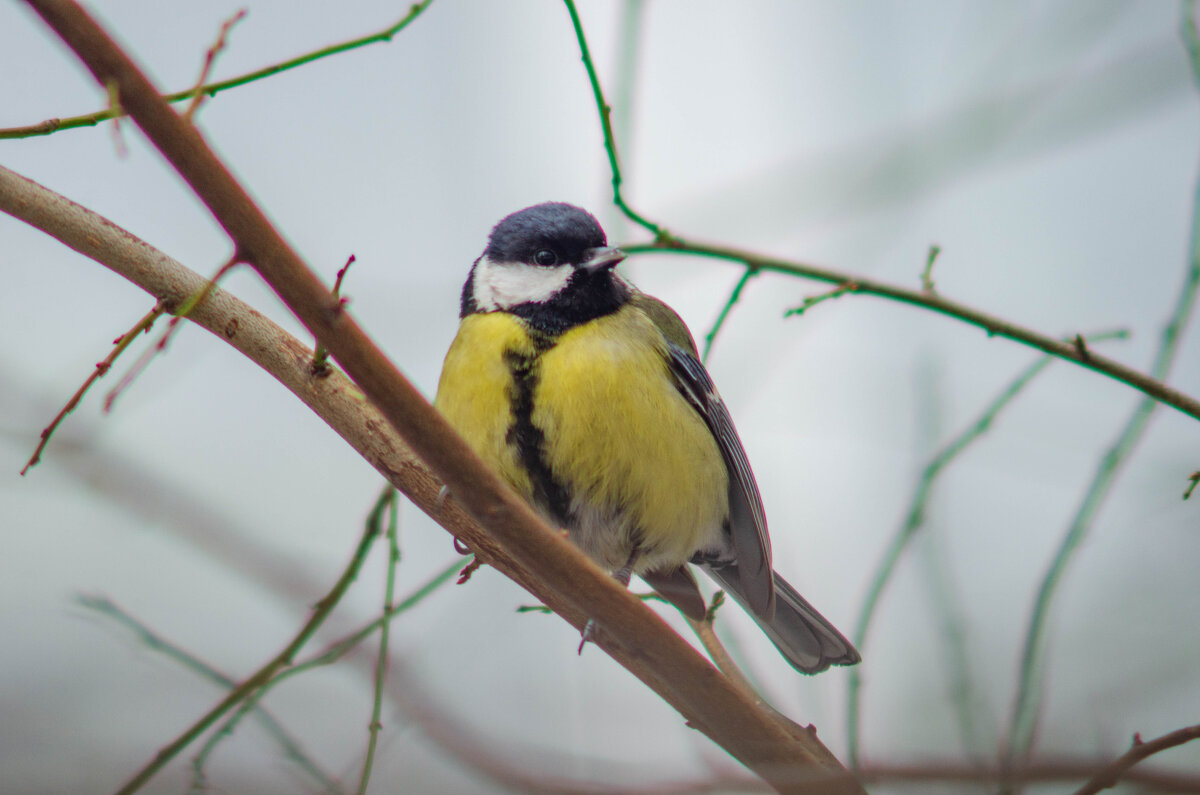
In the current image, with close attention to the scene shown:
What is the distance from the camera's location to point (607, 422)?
107 inches

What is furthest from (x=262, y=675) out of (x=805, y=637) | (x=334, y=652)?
(x=805, y=637)

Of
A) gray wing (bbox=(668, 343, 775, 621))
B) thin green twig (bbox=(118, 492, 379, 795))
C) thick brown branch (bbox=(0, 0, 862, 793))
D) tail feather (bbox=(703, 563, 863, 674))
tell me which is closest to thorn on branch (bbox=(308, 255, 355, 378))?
thick brown branch (bbox=(0, 0, 862, 793))

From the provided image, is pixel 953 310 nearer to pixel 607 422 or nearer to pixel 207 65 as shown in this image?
pixel 607 422

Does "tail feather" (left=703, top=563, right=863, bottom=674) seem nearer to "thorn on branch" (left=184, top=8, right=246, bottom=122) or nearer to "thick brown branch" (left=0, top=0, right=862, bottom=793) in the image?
"thick brown branch" (left=0, top=0, right=862, bottom=793)

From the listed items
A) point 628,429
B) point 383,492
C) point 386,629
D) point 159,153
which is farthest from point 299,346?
point 628,429

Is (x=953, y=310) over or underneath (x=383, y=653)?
over

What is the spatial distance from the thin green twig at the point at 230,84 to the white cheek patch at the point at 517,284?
43.2 inches

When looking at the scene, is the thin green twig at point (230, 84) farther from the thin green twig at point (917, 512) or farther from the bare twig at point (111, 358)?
the thin green twig at point (917, 512)

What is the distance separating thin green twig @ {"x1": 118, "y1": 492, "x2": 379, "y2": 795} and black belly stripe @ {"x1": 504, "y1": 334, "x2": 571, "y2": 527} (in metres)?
0.54

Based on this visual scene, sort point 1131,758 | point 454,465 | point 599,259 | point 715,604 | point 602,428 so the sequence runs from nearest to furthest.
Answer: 1. point 1131,758
2. point 454,465
3. point 715,604
4. point 602,428
5. point 599,259

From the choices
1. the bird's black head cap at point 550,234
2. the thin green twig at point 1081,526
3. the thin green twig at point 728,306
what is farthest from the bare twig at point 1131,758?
the bird's black head cap at point 550,234

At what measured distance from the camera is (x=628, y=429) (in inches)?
108

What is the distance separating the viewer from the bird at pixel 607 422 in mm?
2729

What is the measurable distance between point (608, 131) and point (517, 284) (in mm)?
1056
